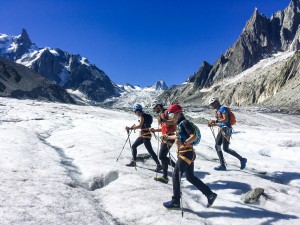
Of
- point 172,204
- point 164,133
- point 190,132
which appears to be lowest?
point 172,204

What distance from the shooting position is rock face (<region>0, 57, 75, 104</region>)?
12425 centimetres

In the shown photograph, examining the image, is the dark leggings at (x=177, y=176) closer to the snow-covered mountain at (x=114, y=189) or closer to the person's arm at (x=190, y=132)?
the snow-covered mountain at (x=114, y=189)

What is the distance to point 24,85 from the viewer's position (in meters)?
141

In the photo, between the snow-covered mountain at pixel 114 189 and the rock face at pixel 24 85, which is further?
the rock face at pixel 24 85

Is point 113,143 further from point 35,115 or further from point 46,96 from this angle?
point 46,96

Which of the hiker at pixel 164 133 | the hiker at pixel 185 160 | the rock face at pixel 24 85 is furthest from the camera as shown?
the rock face at pixel 24 85

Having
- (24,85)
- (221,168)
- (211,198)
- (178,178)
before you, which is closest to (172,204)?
(178,178)

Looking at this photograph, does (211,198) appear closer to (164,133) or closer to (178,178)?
(178,178)

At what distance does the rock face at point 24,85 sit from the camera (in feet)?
408

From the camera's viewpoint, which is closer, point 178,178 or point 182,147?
point 178,178

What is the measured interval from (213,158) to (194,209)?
349 inches

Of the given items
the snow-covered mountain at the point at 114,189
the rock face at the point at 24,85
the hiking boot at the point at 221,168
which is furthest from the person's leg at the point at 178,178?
the rock face at the point at 24,85

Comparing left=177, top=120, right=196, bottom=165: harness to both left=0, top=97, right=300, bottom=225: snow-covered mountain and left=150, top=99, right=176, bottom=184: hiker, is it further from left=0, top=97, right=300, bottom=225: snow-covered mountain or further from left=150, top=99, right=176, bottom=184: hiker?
left=150, top=99, right=176, bottom=184: hiker

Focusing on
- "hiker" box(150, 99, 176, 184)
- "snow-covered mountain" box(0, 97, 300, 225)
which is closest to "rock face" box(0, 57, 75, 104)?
"snow-covered mountain" box(0, 97, 300, 225)
